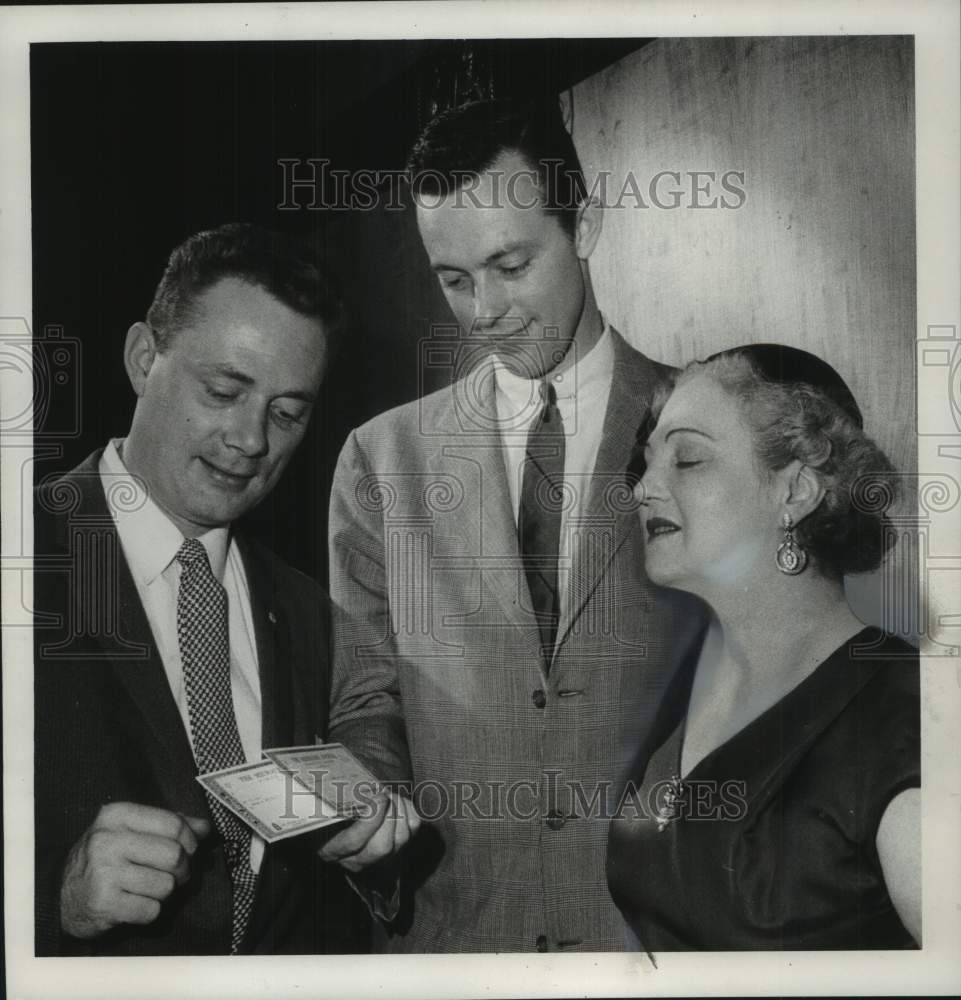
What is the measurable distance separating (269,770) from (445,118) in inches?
53.5

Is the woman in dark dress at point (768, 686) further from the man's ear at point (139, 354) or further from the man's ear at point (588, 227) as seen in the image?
the man's ear at point (139, 354)

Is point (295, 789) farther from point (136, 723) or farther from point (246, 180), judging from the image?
point (246, 180)

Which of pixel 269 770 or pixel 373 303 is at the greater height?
pixel 373 303

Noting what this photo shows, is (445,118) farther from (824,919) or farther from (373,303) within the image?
Result: (824,919)

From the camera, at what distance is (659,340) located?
6.88 feet

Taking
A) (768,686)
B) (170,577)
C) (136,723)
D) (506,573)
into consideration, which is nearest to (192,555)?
(170,577)

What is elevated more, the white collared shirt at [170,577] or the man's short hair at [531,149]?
the man's short hair at [531,149]

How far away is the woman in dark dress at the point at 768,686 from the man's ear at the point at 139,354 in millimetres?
1007

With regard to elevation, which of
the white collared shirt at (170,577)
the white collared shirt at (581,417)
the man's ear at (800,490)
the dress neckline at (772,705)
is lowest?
the dress neckline at (772,705)

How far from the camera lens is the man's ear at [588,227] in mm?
2098

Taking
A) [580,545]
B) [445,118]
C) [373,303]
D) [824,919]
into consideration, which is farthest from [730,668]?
[445,118]

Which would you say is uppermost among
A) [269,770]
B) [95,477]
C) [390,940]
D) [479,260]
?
[479,260]

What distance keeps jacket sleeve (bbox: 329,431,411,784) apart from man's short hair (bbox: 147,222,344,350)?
336 millimetres

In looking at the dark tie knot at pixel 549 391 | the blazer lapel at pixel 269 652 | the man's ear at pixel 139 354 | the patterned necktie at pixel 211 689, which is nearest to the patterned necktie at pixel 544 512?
the dark tie knot at pixel 549 391
